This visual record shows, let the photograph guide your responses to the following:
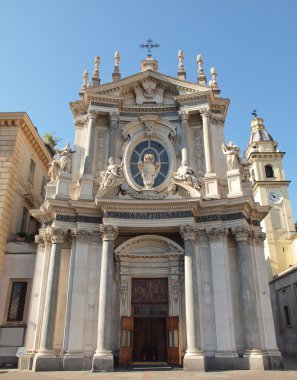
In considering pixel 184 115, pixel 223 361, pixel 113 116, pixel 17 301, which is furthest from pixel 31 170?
pixel 223 361

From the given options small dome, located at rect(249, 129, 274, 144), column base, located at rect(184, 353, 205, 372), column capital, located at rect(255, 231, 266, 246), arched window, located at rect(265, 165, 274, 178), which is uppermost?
small dome, located at rect(249, 129, 274, 144)

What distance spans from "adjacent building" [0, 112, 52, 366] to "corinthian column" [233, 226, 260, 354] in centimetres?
1124

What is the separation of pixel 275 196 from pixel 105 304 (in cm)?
3613

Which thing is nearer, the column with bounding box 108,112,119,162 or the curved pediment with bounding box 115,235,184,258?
the curved pediment with bounding box 115,235,184,258

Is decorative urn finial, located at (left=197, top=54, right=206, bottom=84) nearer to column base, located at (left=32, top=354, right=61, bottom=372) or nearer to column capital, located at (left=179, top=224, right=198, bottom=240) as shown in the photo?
column capital, located at (left=179, top=224, right=198, bottom=240)

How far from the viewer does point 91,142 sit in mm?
21703

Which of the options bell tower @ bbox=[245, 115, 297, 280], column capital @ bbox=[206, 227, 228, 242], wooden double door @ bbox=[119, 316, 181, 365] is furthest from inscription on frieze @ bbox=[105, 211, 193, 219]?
bell tower @ bbox=[245, 115, 297, 280]

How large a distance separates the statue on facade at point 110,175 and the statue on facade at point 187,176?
3.15 metres

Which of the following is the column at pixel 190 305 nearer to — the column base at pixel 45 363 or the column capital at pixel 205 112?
the column base at pixel 45 363

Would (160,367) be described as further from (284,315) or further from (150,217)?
(284,315)

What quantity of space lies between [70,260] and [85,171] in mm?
5126

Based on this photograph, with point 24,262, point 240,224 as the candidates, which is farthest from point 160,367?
point 24,262

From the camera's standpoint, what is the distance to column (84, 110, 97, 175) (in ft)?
68.7

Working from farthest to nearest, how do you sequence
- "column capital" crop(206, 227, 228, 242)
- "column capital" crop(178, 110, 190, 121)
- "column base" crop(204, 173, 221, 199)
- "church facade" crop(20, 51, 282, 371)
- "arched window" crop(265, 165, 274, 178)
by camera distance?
"arched window" crop(265, 165, 274, 178)
"column capital" crop(178, 110, 190, 121)
"column base" crop(204, 173, 221, 199)
"column capital" crop(206, 227, 228, 242)
"church facade" crop(20, 51, 282, 371)
